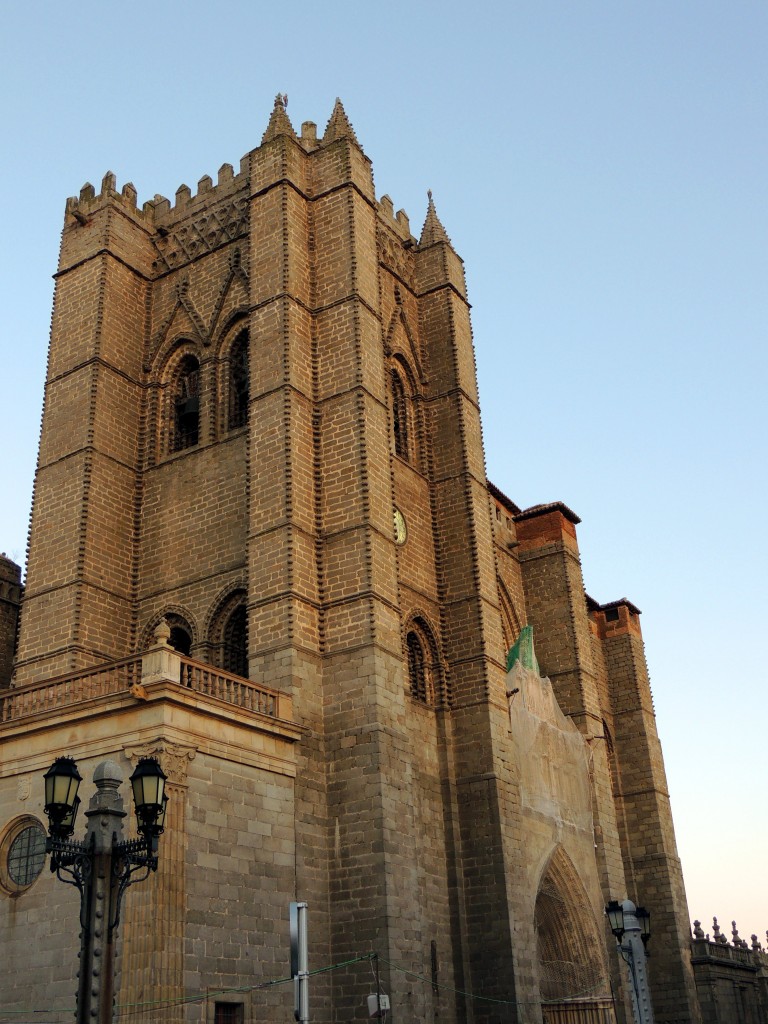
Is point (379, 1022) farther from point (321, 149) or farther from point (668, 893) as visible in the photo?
point (321, 149)

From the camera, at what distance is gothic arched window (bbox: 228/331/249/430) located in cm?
2305

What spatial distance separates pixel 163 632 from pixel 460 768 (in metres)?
7.86

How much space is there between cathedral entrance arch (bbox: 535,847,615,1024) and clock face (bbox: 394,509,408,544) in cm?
715

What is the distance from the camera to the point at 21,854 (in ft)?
50.8

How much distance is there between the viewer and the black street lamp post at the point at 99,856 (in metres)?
8.19

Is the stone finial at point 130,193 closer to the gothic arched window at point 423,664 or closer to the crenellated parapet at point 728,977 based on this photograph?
the gothic arched window at point 423,664

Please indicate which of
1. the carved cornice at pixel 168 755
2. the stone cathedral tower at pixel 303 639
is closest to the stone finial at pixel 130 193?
the stone cathedral tower at pixel 303 639

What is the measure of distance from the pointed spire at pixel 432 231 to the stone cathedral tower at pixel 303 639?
89 millimetres

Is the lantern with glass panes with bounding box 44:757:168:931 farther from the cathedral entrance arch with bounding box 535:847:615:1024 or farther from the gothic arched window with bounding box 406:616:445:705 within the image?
the cathedral entrance arch with bounding box 535:847:615:1024

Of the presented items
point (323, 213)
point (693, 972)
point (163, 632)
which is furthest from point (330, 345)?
point (693, 972)

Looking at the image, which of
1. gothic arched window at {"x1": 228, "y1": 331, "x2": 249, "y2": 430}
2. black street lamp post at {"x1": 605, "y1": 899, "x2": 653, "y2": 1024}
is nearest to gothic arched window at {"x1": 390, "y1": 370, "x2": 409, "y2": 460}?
gothic arched window at {"x1": 228, "y1": 331, "x2": 249, "y2": 430}

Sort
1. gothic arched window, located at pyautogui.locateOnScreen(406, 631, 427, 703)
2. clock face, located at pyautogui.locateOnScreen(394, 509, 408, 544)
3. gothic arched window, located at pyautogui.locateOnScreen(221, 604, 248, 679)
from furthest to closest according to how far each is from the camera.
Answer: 1. clock face, located at pyautogui.locateOnScreen(394, 509, 408, 544)
2. gothic arched window, located at pyautogui.locateOnScreen(406, 631, 427, 703)
3. gothic arched window, located at pyautogui.locateOnScreen(221, 604, 248, 679)

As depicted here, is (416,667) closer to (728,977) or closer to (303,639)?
(303,639)

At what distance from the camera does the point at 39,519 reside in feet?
71.8
